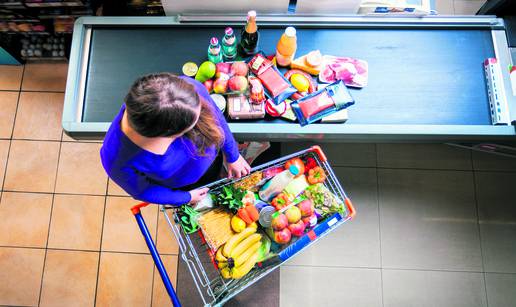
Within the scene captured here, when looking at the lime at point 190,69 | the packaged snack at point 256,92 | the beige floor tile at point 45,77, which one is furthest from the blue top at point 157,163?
the beige floor tile at point 45,77

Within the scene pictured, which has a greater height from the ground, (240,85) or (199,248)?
(240,85)

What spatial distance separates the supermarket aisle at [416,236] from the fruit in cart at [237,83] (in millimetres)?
1068

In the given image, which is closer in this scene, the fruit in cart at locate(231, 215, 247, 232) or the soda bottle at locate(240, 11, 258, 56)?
the soda bottle at locate(240, 11, 258, 56)

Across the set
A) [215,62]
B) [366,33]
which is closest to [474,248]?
[366,33]

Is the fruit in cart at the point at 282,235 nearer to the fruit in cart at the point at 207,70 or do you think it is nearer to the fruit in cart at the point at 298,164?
the fruit in cart at the point at 298,164

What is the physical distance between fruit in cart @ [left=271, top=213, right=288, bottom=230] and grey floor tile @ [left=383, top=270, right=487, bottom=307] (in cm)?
125

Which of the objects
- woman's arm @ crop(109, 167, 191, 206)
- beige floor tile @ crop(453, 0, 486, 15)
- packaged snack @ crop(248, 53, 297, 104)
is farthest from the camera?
beige floor tile @ crop(453, 0, 486, 15)

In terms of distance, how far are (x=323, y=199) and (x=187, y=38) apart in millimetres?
1129

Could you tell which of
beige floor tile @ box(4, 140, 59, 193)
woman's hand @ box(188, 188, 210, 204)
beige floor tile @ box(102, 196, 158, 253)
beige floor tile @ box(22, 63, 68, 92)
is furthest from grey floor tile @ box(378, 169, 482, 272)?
beige floor tile @ box(22, 63, 68, 92)

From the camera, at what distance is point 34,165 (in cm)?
276

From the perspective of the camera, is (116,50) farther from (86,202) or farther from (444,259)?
(444,259)

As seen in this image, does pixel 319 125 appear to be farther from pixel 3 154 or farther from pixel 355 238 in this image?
pixel 3 154

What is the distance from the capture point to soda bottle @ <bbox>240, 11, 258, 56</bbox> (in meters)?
1.67

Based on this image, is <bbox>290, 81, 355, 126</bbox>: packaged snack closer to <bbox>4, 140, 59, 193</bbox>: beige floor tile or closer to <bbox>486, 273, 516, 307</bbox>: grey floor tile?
<bbox>486, 273, 516, 307</bbox>: grey floor tile
